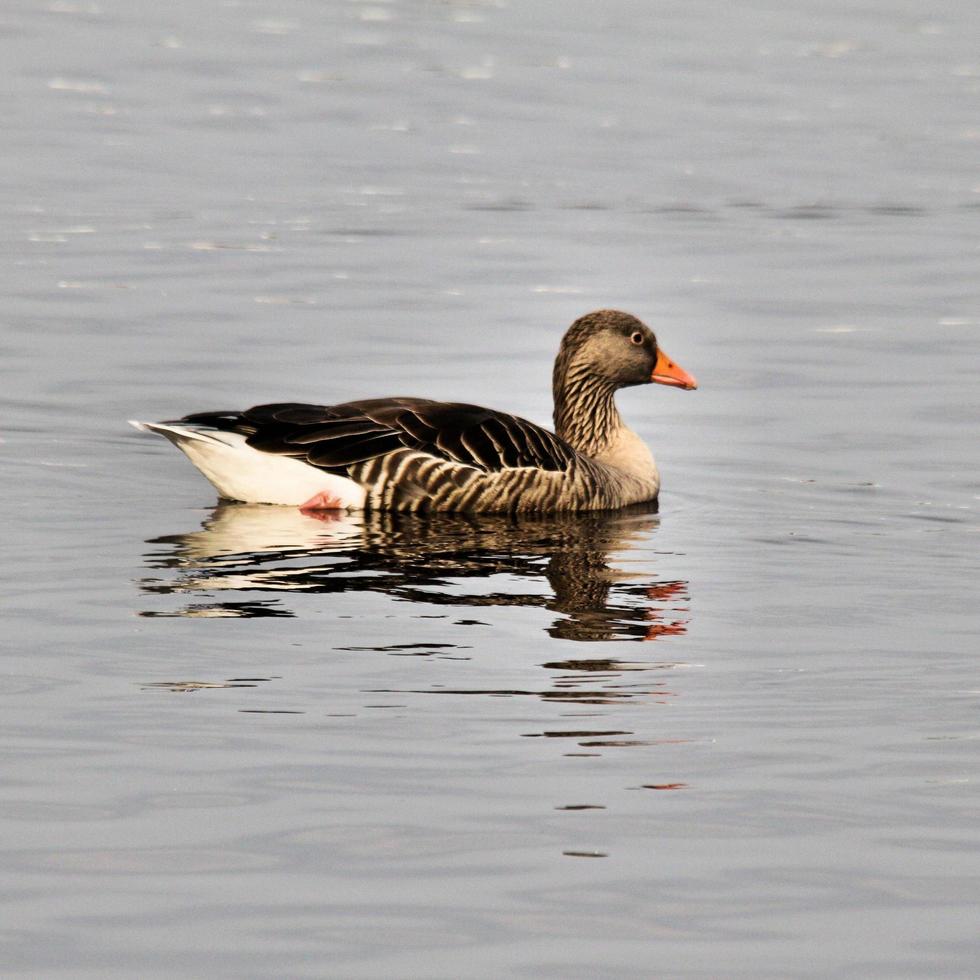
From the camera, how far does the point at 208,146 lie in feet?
104

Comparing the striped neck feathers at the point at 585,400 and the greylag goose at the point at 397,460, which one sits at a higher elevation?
the striped neck feathers at the point at 585,400

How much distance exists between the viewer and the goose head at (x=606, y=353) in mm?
16344

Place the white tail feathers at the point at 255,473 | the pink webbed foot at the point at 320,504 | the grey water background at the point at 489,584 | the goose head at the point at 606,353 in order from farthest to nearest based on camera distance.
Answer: the goose head at the point at 606,353 → the pink webbed foot at the point at 320,504 → the white tail feathers at the point at 255,473 → the grey water background at the point at 489,584

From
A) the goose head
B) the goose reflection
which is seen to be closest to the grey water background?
the goose reflection

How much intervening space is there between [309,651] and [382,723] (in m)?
1.34

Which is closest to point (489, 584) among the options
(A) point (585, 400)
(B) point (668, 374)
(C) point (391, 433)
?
(C) point (391, 433)

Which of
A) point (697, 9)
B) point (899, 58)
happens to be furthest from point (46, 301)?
point (697, 9)

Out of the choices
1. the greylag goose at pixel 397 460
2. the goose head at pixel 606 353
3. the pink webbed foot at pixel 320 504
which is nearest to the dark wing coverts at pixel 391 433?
the greylag goose at pixel 397 460

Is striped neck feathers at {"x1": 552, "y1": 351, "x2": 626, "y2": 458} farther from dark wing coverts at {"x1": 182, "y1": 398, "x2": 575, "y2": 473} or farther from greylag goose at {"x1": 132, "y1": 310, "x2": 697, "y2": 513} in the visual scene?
dark wing coverts at {"x1": 182, "y1": 398, "x2": 575, "y2": 473}

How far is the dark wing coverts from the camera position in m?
14.4

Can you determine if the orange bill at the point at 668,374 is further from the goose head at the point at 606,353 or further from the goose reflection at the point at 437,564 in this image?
the goose reflection at the point at 437,564

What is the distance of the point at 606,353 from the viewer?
1634cm

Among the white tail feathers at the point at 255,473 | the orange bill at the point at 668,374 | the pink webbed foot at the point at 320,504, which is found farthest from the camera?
the orange bill at the point at 668,374

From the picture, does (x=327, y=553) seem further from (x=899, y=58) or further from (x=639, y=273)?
(x=899, y=58)
